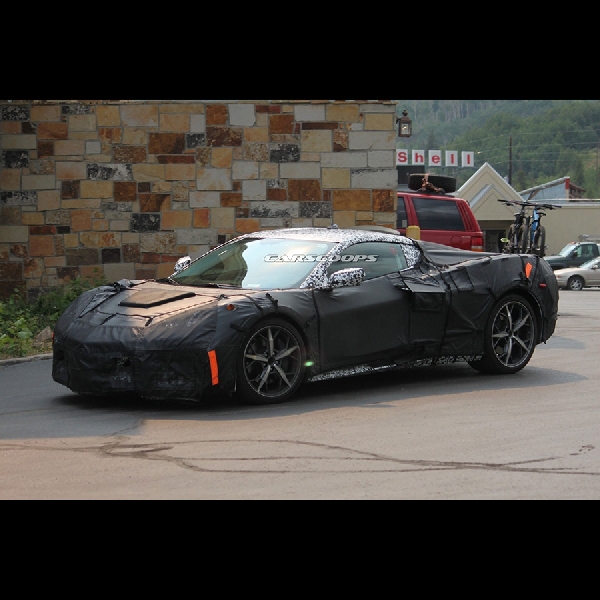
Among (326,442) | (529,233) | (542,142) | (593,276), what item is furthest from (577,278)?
(542,142)

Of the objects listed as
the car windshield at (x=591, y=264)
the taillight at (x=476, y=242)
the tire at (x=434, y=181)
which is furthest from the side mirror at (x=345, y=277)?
the car windshield at (x=591, y=264)

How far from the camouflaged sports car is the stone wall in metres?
6.13

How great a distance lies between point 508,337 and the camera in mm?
10055

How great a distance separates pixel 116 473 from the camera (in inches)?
233

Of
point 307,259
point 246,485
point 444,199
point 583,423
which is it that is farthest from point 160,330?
point 444,199

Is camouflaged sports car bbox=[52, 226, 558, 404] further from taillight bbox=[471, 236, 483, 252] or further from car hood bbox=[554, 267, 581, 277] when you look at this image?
car hood bbox=[554, 267, 581, 277]

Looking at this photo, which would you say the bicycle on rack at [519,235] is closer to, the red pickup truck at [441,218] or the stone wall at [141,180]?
the red pickup truck at [441,218]

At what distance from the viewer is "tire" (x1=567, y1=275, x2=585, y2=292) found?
129ft

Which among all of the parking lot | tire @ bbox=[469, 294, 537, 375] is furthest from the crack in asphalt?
tire @ bbox=[469, 294, 537, 375]

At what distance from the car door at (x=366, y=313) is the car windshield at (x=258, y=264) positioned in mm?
240

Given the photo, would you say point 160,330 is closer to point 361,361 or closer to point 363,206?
point 361,361

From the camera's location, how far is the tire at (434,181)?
1806cm

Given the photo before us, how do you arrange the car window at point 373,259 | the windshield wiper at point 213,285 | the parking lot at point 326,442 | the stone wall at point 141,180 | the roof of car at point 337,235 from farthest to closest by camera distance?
1. the stone wall at point 141,180
2. the roof of car at point 337,235
3. the car window at point 373,259
4. the windshield wiper at point 213,285
5. the parking lot at point 326,442

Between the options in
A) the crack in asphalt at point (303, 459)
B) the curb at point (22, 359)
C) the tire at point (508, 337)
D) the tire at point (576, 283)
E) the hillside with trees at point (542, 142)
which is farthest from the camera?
the hillside with trees at point (542, 142)
